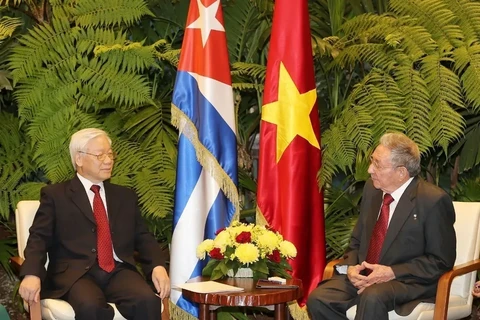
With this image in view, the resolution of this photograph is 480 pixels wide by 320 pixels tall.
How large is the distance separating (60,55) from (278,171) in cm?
168

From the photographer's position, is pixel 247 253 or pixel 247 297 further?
pixel 247 253

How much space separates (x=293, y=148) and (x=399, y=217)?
0.96 m

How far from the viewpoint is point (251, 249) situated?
4.03 meters

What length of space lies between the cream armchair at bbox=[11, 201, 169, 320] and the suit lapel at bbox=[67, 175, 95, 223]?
25 centimetres

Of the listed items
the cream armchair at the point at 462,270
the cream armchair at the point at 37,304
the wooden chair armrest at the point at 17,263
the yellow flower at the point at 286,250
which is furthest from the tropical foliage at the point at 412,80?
the wooden chair armrest at the point at 17,263

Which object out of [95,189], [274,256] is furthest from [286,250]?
[95,189]

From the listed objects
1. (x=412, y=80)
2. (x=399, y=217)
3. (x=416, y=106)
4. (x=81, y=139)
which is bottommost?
(x=399, y=217)

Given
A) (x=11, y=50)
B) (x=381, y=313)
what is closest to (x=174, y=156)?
(x=11, y=50)

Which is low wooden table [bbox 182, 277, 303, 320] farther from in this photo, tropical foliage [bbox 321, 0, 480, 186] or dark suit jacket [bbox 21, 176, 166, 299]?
tropical foliage [bbox 321, 0, 480, 186]

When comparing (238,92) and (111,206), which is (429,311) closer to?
(111,206)

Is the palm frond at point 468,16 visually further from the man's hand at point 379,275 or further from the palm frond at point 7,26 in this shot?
the palm frond at point 7,26

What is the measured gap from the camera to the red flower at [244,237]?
4.09 meters

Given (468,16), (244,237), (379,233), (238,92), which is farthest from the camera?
(238,92)

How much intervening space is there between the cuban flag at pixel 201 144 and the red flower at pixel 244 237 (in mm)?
895
